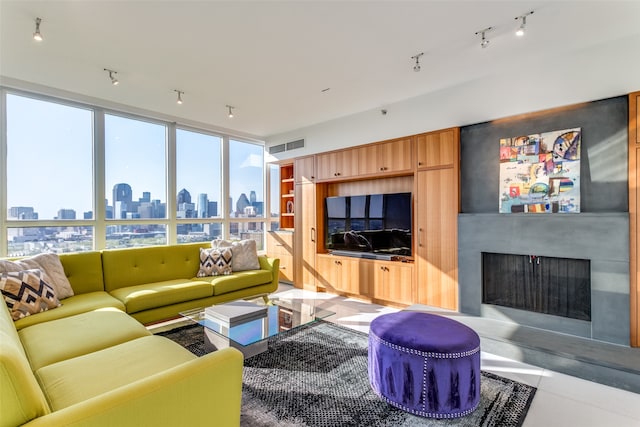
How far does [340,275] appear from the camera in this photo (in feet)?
15.6

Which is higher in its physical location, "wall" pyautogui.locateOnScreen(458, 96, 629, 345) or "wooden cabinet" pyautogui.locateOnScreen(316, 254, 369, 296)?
"wall" pyautogui.locateOnScreen(458, 96, 629, 345)

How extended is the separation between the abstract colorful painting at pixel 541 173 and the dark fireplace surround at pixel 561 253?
0.66ft

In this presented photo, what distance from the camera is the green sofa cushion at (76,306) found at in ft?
7.89

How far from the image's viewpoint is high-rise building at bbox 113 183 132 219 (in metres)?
4.22

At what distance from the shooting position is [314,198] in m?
5.13

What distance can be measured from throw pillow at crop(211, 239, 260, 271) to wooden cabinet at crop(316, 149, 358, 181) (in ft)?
5.28

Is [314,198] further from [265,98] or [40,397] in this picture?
[40,397]

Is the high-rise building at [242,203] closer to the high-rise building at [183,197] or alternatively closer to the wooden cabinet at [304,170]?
the high-rise building at [183,197]

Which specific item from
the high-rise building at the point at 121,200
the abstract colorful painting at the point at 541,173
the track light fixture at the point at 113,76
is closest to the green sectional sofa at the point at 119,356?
the high-rise building at the point at 121,200

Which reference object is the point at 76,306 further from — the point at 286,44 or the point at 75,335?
the point at 286,44

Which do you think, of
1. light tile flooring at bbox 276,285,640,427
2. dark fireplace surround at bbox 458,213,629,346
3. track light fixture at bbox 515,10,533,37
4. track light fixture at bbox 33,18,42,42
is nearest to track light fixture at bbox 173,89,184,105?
track light fixture at bbox 33,18,42,42

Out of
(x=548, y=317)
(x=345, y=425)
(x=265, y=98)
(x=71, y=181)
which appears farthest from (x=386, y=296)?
(x=71, y=181)

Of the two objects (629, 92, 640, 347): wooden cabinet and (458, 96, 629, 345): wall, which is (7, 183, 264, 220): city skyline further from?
(629, 92, 640, 347): wooden cabinet

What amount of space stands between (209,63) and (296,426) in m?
3.23
